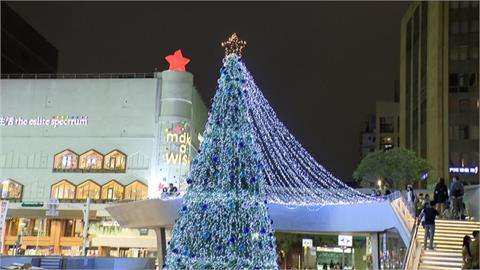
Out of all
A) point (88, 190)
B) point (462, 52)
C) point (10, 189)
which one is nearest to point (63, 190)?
point (88, 190)

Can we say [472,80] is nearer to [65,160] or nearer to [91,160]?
[91,160]

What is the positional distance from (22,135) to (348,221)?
3058cm

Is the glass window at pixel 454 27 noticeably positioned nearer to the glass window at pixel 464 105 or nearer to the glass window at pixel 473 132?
the glass window at pixel 464 105

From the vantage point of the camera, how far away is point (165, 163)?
45062 millimetres

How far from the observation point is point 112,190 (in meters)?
46.1

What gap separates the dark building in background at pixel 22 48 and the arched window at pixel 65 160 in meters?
32.0

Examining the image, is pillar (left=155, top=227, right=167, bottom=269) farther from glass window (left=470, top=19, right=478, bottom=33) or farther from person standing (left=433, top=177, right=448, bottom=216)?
glass window (left=470, top=19, right=478, bottom=33)

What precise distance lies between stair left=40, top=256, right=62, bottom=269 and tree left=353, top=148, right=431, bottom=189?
20290 mm

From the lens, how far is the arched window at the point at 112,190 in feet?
150

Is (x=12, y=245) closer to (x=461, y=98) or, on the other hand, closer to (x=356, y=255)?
(x=356, y=255)

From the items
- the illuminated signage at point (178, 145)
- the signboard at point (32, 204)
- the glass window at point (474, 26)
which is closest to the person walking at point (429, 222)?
the illuminated signage at point (178, 145)

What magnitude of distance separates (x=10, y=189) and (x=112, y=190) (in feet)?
26.7

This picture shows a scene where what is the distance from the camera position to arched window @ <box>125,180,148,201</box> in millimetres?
45406

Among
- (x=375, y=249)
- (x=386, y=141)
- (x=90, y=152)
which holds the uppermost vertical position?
(x=386, y=141)
